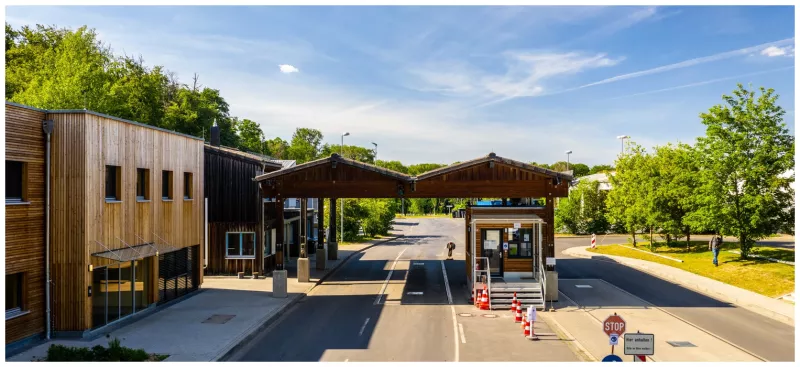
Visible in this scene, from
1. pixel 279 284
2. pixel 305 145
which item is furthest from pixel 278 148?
pixel 279 284

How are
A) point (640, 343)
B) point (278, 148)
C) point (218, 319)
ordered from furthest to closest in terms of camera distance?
1. point (278, 148)
2. point (218, 319)
3. point (640, 343)

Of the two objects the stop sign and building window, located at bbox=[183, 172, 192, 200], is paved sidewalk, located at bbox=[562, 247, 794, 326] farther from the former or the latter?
building window, located at bbox=[183, 172, 192, 200]

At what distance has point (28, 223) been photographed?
15180mm

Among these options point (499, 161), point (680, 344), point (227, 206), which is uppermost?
point (499, 161)

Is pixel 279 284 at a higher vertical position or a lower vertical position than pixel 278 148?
lower

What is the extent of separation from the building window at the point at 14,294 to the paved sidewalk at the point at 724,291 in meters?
23.7

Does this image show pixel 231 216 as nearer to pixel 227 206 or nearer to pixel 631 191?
pixel 227 206

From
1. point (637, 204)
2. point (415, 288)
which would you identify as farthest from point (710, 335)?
point (637, 204)

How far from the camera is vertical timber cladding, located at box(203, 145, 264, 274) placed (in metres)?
28.8

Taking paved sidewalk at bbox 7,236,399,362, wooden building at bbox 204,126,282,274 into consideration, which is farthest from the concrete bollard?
wooden building at bbox 204,126,282,274

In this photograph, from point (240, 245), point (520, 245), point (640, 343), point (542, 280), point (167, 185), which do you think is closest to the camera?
point (640, 343)

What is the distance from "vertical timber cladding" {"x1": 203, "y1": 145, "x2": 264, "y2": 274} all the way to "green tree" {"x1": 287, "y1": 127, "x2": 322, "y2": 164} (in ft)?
295

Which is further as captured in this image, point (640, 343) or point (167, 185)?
point (167, 185)

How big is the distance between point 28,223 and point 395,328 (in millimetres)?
10847
